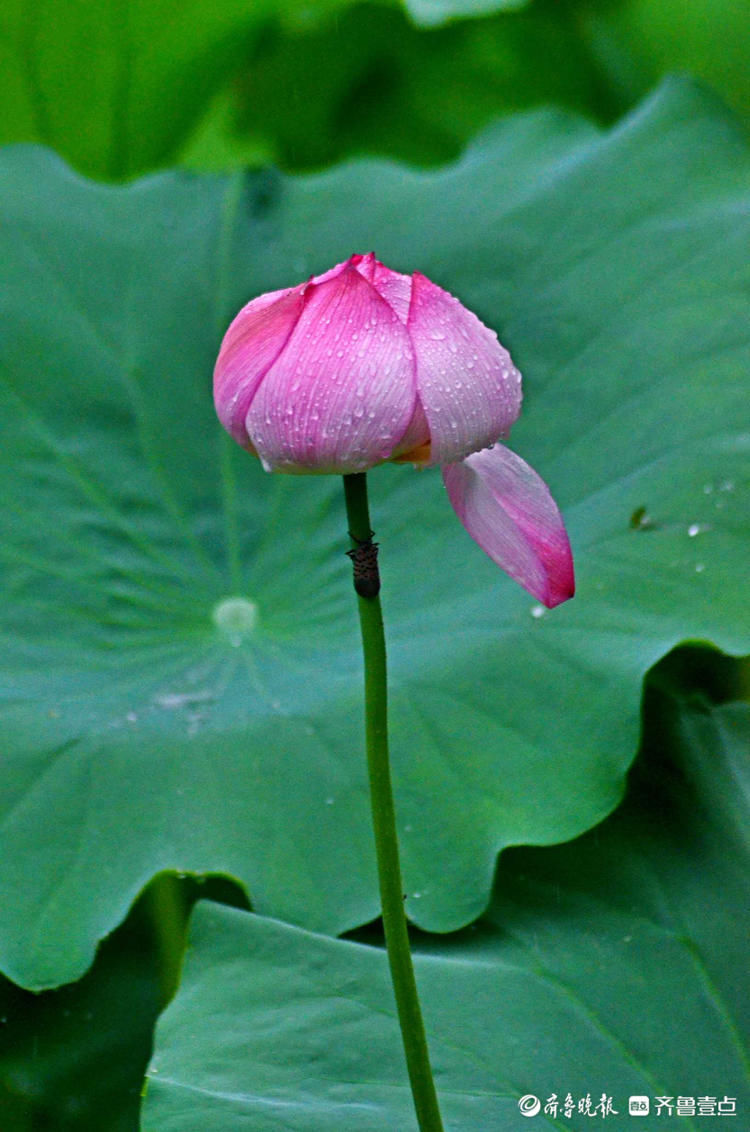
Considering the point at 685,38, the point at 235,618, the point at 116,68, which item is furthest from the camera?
the point at 685,38

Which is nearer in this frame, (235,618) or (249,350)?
(249,350)

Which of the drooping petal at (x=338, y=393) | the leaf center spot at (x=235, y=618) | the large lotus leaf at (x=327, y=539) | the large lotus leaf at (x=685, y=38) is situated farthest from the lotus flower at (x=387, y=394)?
the large lotus leaf at (x=685, y=38)

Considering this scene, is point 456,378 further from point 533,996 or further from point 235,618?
point 235,618

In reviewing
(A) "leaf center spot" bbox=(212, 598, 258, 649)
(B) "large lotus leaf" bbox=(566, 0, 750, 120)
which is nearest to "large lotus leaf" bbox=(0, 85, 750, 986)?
(A) "leaf center spot" bbox=(212, 598, 258, 649)

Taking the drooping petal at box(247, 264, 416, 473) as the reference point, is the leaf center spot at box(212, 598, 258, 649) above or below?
below

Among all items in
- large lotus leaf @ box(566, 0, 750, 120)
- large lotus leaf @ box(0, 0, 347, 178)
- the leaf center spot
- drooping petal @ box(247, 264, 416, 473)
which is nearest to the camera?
drooping petal @ box(247, 264, 416, 473)

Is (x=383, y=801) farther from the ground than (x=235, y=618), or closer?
farther from the ground

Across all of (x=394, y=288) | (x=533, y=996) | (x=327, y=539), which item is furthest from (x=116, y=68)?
(x=533, y=996)

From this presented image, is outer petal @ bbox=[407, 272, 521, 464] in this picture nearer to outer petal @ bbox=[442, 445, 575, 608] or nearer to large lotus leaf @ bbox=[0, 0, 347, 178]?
outer petal @ bbox=[442, 445, 575, 608]
